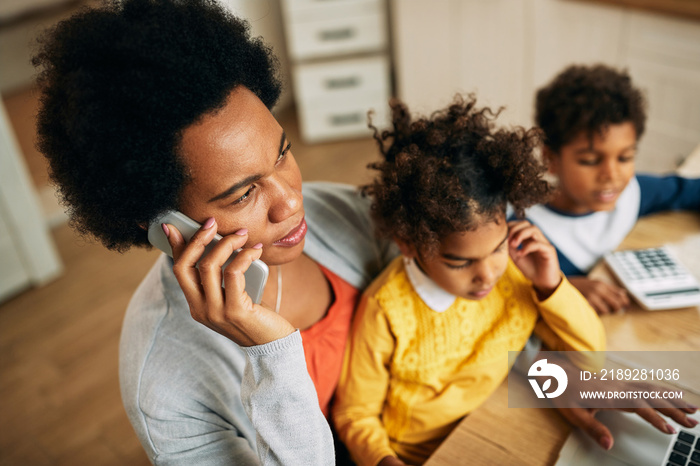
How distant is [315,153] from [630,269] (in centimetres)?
254

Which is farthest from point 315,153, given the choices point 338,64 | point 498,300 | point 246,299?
point 246,299

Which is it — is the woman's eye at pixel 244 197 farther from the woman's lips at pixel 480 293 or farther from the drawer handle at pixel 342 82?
the drawer handle at pixel 342 82

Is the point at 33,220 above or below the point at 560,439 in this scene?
below

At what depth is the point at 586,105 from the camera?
1.32m

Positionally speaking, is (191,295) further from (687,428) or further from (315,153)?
(315,153)

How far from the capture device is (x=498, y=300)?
104 centimetres

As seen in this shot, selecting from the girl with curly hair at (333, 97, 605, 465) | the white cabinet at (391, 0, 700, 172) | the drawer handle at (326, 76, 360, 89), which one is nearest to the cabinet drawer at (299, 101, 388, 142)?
the drawer handle at (326, 76, 360, 89)

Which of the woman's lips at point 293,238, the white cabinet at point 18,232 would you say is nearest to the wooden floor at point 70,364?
the white cabinet at point 18,232

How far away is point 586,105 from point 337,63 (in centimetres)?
229

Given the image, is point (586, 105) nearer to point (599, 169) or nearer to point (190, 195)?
point (599, 169)

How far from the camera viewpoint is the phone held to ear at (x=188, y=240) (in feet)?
2.68

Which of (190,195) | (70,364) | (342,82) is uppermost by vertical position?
(190,195)

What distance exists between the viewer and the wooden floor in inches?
74.8

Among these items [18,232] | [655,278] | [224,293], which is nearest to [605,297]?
[655,278]
